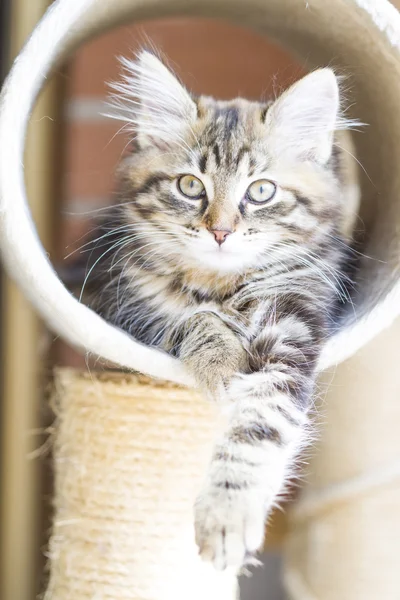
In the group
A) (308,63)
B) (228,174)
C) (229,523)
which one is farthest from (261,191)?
(229,523)

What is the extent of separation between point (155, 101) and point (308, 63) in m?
0.34

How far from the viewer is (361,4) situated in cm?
91

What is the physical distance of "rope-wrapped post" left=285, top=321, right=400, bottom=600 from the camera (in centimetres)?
129

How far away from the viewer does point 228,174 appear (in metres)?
0.98

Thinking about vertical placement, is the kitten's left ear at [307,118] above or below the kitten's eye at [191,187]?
above

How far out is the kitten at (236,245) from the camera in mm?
847

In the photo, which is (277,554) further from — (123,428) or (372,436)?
(123,428)

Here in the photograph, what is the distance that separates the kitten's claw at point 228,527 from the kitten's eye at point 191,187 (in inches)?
18.1

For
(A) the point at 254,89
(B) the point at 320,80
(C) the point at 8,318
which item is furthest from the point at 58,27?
(A) the point at 254,89

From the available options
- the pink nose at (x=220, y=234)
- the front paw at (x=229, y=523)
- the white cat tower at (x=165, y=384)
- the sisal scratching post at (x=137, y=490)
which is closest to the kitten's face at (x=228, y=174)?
the pink nose at (x=220, y=234)

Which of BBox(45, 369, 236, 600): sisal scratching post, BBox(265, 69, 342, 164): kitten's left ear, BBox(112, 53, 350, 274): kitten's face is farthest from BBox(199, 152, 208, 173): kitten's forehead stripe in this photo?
BBox(45, 369, 236, 600): sisal scratching post

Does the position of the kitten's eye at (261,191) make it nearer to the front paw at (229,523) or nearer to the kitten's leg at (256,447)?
the kitten's leg at (256,447)

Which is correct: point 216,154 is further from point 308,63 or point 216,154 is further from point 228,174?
point 308,63

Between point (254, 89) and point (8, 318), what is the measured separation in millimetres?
965
